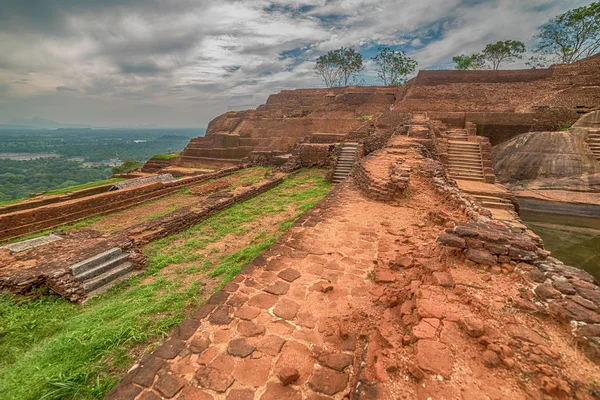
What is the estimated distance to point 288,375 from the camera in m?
2.08

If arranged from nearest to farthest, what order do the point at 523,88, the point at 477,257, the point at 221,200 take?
the point at 477,257
the point at 221,200
the point at 523,88

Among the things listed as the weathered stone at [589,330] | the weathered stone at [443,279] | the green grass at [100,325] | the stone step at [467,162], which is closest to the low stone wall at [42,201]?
the green grass at [100,325]

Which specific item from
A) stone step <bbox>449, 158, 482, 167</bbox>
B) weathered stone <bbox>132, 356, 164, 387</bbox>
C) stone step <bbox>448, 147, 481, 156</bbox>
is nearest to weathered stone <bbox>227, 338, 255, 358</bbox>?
weathered stone <bbox>132, 356, 164, 387</bbox>

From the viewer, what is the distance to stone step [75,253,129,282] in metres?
4.77

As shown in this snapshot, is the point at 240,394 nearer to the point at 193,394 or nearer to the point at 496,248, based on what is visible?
the point at 193,394

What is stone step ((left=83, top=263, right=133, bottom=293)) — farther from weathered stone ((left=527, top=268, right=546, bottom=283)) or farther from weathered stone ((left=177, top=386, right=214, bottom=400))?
weathered stone ((left=527, top=268, right=546, bottom=283))

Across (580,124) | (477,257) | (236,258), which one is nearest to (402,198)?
(477,257)

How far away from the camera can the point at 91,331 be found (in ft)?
11.2

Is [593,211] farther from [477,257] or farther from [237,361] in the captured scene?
[237,361]

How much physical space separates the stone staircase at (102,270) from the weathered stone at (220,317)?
11.2 feet

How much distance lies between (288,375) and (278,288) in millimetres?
1339

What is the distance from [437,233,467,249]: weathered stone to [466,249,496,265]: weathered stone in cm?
11

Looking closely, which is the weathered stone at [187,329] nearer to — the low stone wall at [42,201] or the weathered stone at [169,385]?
the weathered stone at [169,385]

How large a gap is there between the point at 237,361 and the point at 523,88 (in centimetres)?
2874
